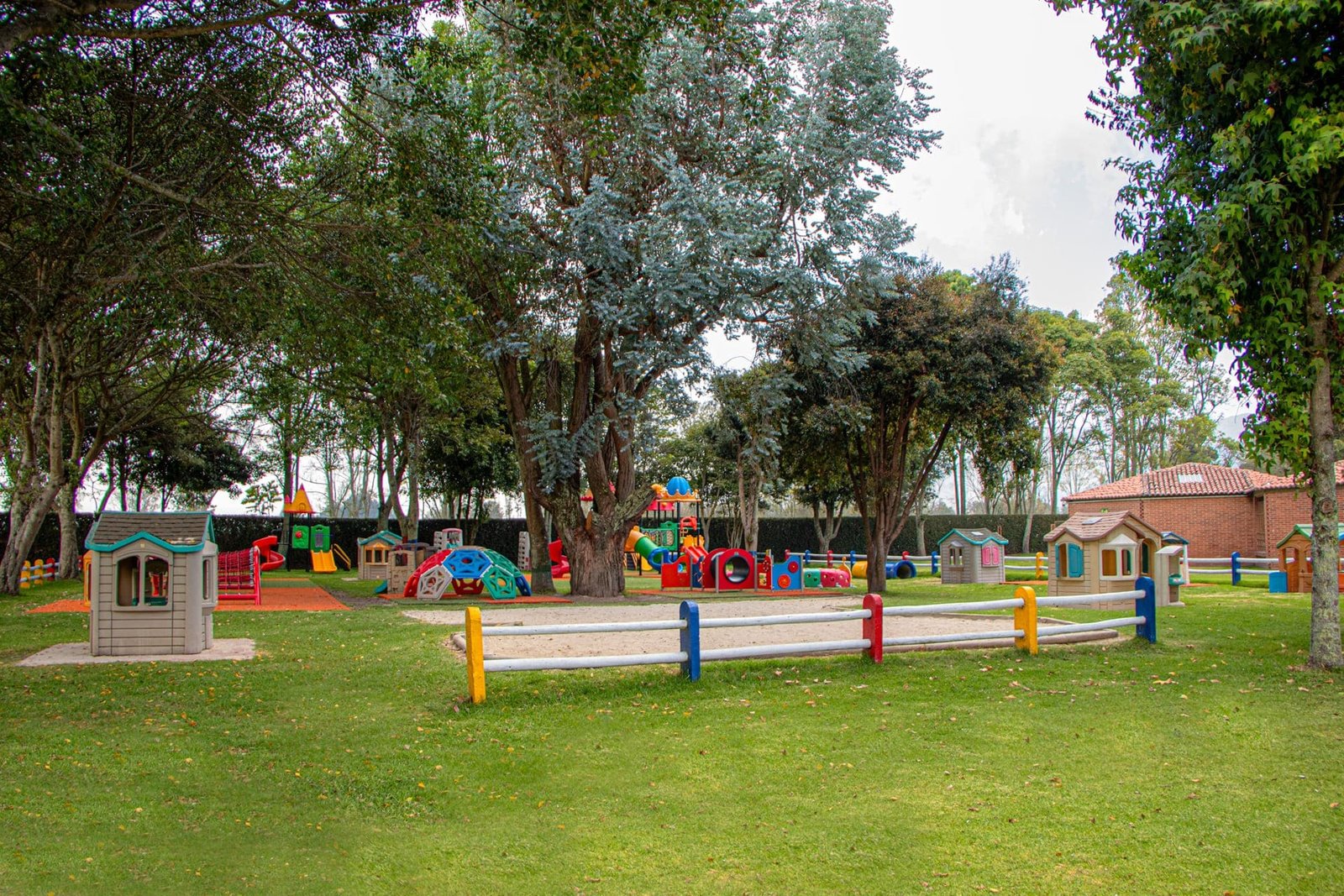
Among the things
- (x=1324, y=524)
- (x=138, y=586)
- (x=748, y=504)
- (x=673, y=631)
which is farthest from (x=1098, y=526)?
(x=748, y=504)

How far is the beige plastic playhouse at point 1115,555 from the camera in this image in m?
18.2

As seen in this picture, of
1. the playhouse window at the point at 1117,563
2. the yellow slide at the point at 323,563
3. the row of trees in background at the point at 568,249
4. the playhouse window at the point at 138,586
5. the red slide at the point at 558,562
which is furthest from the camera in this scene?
the yellow slide at the point at 323,563

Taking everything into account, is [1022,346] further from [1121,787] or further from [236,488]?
[236,488]

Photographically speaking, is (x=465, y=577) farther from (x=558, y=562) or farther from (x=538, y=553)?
(x=558, y=562)

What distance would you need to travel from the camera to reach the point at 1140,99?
12.1 meters

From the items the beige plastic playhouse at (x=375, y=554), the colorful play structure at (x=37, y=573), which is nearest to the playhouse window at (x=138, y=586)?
the colorful play structure at (x=37, y=573)

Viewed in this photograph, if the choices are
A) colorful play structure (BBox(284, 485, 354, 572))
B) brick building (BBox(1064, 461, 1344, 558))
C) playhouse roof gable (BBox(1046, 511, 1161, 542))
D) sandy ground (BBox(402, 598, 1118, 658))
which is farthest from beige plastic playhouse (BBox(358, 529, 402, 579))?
brick building (BBox(1064, 461, 1344, 558))

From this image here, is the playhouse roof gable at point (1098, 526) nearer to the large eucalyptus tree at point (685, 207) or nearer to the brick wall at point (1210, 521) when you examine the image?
the large eucalyptus tree at point (685, 207)

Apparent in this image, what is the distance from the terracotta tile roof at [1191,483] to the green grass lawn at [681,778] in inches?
1148

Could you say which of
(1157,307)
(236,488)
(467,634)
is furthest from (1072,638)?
(236,488)

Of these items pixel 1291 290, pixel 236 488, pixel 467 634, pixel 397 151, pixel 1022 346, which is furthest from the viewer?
pixel 236 488

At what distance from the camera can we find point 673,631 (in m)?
14.1

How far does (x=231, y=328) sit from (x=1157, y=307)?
13.7m

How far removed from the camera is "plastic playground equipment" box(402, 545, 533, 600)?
73.7 feet
